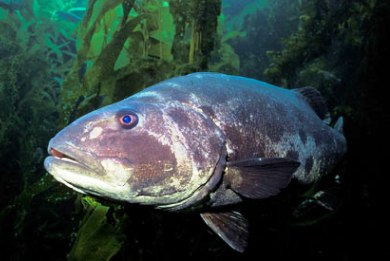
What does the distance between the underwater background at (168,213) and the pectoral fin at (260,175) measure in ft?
1.90

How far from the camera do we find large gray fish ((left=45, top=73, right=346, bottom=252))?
1883 mm

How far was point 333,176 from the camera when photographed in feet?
15.6

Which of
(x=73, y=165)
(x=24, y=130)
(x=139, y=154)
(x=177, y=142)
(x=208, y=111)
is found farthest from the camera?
(x=24, y=130)

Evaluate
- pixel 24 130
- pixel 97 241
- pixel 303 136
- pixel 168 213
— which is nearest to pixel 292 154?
pixel 303 136

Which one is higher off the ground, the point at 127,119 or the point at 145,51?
the point at 127,119

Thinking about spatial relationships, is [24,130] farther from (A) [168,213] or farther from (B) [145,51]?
(A) [168,213]

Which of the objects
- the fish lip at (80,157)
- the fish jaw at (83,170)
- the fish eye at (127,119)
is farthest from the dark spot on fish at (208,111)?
the fish lip at (80,157)

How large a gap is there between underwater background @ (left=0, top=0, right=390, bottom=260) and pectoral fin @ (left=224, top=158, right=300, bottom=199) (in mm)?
580

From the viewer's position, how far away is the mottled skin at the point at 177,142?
1.87 m

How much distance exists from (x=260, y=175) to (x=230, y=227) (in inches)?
22.5

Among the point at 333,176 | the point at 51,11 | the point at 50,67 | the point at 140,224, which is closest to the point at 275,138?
the point at 140,224

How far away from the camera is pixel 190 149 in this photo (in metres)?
2.09

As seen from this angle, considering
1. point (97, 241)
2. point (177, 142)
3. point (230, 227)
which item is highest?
point (177, 142)

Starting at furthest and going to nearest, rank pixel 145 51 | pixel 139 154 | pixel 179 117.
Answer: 1. pixel 145 51
2. pixel 179 117
3. pixel 139 154
